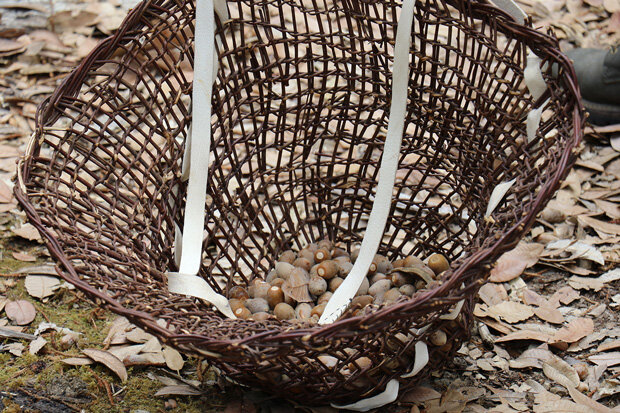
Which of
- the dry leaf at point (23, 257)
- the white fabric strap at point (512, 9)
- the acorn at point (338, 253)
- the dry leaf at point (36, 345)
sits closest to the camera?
the white fabric strap at point (512, 9)

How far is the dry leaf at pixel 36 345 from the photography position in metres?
1.28

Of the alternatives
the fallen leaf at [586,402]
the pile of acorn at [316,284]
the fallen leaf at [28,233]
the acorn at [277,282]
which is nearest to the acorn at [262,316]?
the pile of acorn at [316,284]

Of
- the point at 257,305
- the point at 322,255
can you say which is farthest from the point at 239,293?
the point at 322,255

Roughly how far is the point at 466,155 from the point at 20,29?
4.96 ft

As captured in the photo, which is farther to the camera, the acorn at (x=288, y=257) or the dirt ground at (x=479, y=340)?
the acorn at (x=288, y=257)

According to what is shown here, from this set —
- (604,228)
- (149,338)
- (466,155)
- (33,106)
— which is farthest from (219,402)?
(33,106)

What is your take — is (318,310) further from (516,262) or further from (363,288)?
(516,262)

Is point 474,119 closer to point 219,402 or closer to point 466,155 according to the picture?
point 466,155

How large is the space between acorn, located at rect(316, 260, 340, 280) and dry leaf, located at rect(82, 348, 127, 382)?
0.38 metres

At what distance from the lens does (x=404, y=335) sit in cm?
108

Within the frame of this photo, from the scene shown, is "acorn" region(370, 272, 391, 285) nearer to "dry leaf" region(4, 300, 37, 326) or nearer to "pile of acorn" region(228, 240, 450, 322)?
"pile of acorn" region(228, 240, 450, 322)

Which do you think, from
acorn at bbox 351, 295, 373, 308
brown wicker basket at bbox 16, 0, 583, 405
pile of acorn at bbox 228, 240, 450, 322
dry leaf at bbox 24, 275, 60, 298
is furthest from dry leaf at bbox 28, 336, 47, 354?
acorn at bbox 351, 295, 373, 308

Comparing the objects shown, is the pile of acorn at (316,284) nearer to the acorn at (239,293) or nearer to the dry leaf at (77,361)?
the acorn at (239,293)

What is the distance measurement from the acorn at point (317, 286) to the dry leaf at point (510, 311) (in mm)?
320
